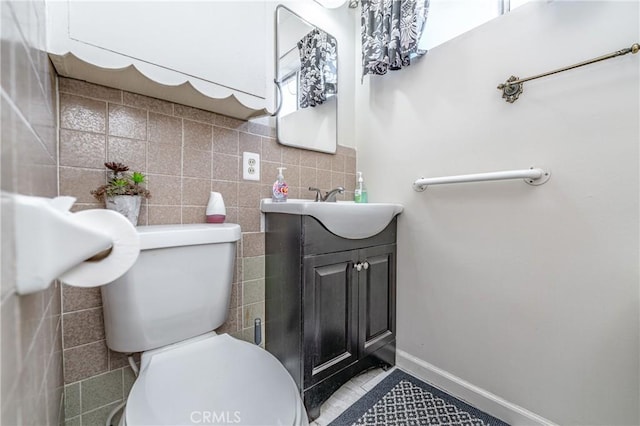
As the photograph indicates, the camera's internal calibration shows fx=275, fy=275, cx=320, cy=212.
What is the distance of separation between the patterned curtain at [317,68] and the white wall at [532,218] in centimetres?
43

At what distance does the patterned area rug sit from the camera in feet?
3.59

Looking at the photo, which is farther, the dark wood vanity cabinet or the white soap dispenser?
the white soap dispenser

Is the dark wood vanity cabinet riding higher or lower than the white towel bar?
lower

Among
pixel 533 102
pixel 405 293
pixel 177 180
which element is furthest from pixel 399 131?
pixel 177 180

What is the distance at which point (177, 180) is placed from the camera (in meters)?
1.06

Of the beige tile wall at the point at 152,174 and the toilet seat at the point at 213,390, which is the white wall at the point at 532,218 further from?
the toilet seat at the point at 213,390

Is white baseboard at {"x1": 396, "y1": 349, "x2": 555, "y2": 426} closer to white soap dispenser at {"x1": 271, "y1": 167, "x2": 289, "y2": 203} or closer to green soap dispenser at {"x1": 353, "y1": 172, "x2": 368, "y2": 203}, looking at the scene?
green soap dispenser at {"x1": 353, "y1": 172, "x2": 368, "y2": 203}

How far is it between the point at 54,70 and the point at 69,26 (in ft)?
0.58

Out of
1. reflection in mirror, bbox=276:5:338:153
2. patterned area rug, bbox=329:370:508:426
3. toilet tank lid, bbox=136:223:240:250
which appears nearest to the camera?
toilet tank lid, bbox=136:223:240:250

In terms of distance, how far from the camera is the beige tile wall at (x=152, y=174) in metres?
0.87

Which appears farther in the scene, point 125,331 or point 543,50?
point 543,50

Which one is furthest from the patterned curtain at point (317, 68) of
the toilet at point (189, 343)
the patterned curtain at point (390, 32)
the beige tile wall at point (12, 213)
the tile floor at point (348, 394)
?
the tile floor at point (348, 394)

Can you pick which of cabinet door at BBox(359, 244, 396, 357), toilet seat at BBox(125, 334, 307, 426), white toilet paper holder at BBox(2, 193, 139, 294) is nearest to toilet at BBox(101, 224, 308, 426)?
toilet seat at BBox(125, 334, 307, 426)

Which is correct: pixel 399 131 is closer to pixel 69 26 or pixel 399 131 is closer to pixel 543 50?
pixel 543 50
